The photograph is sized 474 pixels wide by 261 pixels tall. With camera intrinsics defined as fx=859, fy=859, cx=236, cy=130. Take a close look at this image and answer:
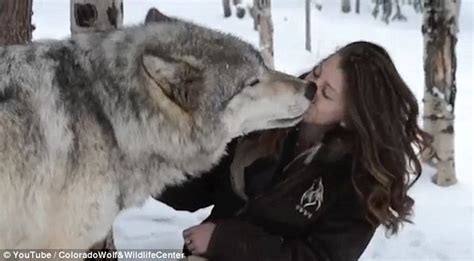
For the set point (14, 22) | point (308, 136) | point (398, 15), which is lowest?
point (398, 15)

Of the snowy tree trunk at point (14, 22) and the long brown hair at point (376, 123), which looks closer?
the long brown hair at point (376, 123)

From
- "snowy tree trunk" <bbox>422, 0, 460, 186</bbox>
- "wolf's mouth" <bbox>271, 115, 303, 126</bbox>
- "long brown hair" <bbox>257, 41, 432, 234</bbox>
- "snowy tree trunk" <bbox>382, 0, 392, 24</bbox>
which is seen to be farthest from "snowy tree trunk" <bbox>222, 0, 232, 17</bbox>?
"wolf's mouth" <bbox>271, 115, 303, 126</bbox>

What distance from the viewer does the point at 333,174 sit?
10.3 feet

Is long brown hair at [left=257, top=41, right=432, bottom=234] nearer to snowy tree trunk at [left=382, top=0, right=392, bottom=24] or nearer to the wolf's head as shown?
the wolf's head

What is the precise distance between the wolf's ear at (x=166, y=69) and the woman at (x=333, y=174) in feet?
1.95

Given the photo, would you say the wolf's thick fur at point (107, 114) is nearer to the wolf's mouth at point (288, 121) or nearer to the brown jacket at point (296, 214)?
the wolf's mouth at point (288, 121)

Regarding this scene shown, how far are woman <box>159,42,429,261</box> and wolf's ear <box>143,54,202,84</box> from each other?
1.95 ft

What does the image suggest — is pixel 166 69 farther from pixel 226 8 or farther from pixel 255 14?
pixel 226 8

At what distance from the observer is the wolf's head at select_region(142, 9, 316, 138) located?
8.87 feet

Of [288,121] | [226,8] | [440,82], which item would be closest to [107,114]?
[288,121]

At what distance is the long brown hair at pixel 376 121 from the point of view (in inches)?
121

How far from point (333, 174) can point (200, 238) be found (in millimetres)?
541

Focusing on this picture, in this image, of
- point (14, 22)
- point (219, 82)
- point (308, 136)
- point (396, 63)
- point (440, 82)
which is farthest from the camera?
point (396, 63)

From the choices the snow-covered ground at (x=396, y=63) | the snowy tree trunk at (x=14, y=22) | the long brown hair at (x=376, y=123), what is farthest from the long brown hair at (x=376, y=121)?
the snowy tree trunk at (x=14, y=22)
